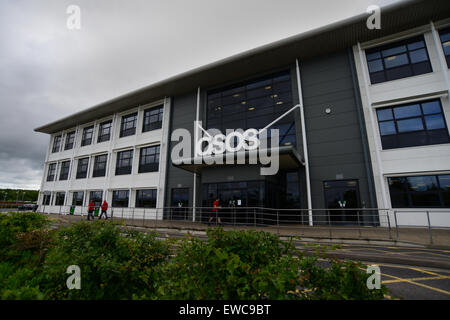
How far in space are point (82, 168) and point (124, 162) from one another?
7928 mm

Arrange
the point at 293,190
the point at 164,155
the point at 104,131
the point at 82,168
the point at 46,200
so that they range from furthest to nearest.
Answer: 1. the point at 46,200
2. the point at 82,168
3. the point at 104,131
4. the point at 164,155
5. the point at 293,190

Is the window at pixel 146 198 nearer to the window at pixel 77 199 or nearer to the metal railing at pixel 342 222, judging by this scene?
the metal railing at pixel 342 222

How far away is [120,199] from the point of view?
21.2 m

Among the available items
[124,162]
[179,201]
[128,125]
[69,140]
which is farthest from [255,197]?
[69,140]

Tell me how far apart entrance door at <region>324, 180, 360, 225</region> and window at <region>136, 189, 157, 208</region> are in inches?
578

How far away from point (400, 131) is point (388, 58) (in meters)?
5.08

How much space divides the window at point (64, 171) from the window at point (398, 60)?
34772 millimetres

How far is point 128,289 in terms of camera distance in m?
2.47

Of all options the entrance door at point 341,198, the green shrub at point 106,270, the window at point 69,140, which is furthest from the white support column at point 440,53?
the window at point 69,140

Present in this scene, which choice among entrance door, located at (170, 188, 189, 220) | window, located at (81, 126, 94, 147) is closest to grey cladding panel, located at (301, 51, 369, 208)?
entrance door, located at (170, 188, 189, 220)

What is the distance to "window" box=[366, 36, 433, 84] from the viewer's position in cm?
1267

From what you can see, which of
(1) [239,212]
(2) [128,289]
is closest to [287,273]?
(2) [128,289]

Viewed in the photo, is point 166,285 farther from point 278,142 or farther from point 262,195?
point 278,142

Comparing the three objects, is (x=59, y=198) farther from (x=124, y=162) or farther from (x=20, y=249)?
(x=20, y=249)
